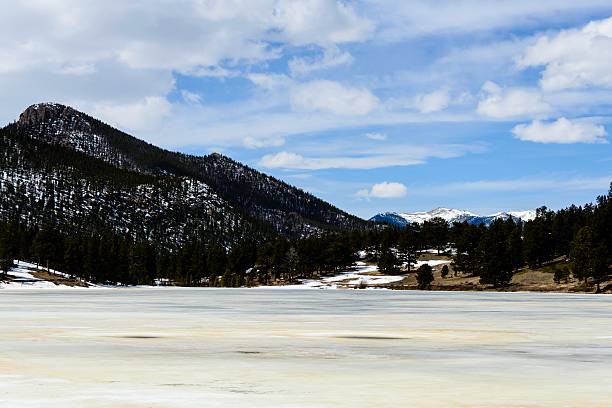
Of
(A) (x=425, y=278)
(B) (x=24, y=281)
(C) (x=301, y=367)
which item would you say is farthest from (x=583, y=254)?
(C) (x=301, y=367)

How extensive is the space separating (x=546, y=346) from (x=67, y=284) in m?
171

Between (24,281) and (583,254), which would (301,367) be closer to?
(583,254)

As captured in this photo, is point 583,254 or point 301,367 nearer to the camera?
point 301,367

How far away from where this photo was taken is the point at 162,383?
15469 millimetres

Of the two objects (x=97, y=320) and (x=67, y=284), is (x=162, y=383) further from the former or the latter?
(x=67, y=284)

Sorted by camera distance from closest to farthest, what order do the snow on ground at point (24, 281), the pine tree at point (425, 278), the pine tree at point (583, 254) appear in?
the pine tree at point (583, 254) < the snow on ground at point (24, 281) < the pine tree at point (425, 278)

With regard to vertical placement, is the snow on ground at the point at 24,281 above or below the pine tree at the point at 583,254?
below

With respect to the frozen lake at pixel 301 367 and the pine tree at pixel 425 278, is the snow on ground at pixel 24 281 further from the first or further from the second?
the frozen lake at pixel 301 367

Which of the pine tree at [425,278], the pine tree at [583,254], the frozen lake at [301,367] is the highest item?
the pine tree at [583,254]

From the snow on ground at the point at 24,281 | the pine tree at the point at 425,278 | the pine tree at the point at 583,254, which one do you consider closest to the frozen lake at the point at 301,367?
the pine tree at the point at 583,254

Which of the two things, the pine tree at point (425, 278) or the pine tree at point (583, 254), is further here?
the pine tree at point (425, 278)

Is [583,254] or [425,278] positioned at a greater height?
[583,254]

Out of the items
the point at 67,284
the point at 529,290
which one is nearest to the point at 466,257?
the point at 529,290

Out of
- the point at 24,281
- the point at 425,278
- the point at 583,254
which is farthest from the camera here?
the point at 425,278
